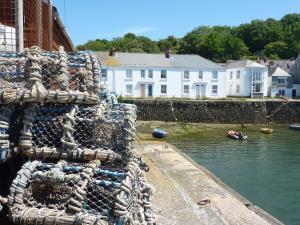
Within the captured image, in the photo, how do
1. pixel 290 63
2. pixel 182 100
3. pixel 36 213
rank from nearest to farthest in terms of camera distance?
pixel 36 213 < pixel 182 100 < pixel 290 63

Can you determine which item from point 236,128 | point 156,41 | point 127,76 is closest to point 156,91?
point 127,76

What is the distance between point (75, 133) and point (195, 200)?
5.55 metres

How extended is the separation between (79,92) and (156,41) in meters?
80.6

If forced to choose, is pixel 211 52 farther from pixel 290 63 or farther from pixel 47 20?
pixel 47 20

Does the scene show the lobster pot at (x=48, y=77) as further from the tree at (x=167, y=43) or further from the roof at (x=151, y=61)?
the tree at (x=167, y=43)

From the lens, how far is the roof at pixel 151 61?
125 feet

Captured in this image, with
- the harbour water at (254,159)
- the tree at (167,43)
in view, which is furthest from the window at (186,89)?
the tree at (167,43)

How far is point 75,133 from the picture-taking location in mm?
3828

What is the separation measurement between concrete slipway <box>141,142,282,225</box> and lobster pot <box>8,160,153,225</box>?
242 centimetres

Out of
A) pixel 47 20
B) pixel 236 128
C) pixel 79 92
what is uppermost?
pixel 47 20

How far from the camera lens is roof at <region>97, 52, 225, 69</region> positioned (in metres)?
38.1

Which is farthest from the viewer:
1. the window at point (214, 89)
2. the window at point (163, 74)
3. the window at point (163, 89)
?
the window at point (214, 89)

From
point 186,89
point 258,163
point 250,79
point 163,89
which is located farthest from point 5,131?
point 250,79

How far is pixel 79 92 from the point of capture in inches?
146
